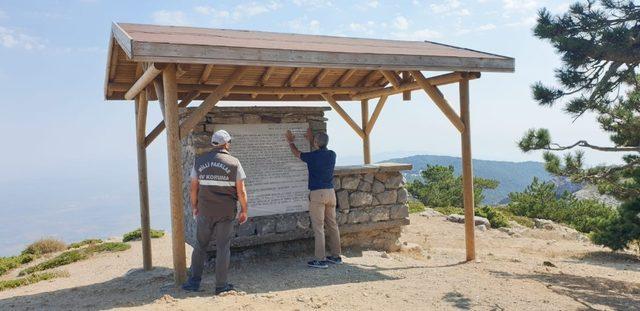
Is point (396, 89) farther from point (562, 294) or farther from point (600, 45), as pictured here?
point (562, 294)

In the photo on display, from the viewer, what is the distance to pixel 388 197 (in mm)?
8680

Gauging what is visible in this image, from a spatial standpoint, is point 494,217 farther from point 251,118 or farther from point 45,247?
point 45,247

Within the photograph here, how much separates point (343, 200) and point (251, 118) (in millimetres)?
2084

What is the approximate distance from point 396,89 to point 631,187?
503 centimetres

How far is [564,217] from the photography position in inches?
691

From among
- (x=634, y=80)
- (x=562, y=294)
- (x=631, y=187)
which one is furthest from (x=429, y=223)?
(x=562, y=294)

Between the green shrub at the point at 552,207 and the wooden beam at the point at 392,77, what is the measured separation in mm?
10548

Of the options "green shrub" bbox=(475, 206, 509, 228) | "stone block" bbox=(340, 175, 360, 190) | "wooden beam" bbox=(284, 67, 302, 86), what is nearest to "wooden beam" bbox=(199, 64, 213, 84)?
"wooden beam" bbox=(284, 67, 302, 86)

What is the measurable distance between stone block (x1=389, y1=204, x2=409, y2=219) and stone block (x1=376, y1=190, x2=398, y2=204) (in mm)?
117

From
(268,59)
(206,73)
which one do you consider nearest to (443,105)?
(268,59)

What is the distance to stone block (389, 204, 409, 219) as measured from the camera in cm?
872

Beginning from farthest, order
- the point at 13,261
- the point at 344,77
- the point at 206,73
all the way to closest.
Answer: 1. the point at 13,261
2. the point at 344,77
3. the point at 206,73

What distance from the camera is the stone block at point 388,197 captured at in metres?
8.61

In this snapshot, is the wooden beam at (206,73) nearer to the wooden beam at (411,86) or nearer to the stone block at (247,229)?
the stone block at (247,229)
